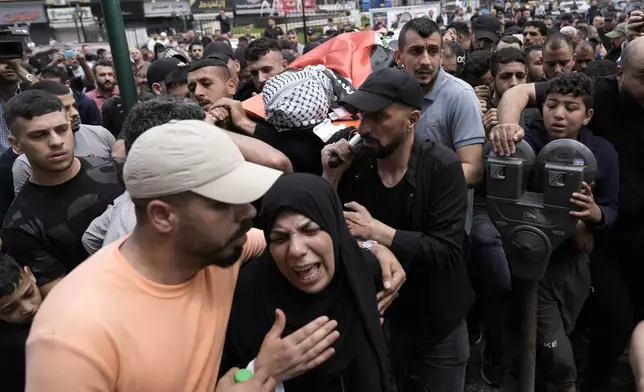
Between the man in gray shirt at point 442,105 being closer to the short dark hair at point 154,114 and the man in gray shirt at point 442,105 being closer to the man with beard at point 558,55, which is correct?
the short dark hair at point 154,114

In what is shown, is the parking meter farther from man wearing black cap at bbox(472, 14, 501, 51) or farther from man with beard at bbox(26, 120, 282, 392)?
man wearing black cap at bbox(472, 14, 501, 51)

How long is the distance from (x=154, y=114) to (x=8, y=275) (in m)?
0.96

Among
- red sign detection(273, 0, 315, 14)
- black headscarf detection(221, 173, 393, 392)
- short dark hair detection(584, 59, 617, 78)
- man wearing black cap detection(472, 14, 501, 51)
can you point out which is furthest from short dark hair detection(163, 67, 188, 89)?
red sign detection(273, 0, 315, 14)

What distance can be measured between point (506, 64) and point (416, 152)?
85.4 inches

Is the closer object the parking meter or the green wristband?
the green wristband

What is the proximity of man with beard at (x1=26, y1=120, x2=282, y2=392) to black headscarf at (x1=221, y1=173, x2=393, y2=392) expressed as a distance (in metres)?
0.17

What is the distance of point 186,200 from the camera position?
1.40m

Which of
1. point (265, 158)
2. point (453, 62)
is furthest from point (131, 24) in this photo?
point (265, 158)

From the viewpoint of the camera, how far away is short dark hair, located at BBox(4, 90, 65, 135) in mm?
2697

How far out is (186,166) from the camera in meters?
1.35

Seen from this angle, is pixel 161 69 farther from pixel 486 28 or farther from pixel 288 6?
pixel 288 6

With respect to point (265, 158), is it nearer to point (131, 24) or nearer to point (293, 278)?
point (293, 278)

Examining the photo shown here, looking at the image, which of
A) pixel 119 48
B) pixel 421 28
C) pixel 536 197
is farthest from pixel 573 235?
pixel 119 48

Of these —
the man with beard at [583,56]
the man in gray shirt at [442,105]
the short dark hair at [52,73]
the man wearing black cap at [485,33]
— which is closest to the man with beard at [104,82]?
the short dark hair at [52,73]
